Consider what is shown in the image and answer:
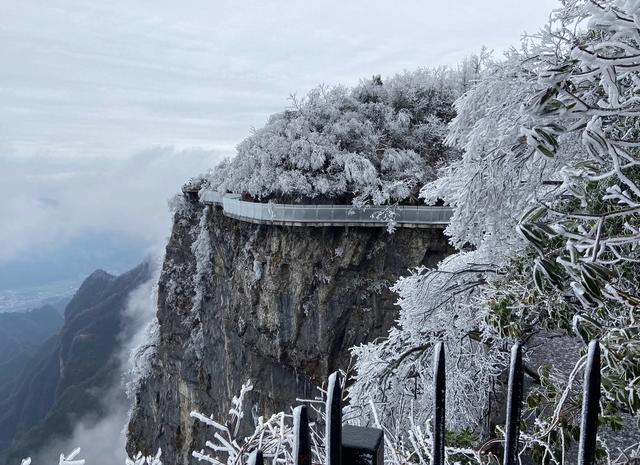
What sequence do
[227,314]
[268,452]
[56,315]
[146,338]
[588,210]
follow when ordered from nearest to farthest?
[268,452] → [588,210] → [227,314] → [146,338] → [56,315]

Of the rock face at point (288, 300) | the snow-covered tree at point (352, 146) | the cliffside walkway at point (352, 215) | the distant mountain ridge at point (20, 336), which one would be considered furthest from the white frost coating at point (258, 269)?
the distant mountain ridge at point (20, 336)

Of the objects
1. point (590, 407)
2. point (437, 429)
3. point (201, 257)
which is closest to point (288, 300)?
point (201, 257)

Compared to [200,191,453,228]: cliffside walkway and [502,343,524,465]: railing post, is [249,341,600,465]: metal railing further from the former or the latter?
[200,191,453,228]: cliffside walkway

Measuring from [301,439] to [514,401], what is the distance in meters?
0.68

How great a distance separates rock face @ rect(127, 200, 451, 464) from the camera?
45.2ft

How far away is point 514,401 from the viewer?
139 centimetres

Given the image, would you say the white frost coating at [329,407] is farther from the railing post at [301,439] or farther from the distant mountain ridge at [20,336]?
the distant mountain ridge at [20,336]

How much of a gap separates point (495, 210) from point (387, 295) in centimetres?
891

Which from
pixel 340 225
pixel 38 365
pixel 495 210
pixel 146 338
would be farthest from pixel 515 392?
pixel 38 365

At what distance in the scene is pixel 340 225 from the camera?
13.5 meters

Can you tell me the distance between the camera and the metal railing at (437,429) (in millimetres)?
1181

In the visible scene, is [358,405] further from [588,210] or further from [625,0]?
[625,0]

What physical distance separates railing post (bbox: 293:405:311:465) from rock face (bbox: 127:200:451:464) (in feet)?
41.1

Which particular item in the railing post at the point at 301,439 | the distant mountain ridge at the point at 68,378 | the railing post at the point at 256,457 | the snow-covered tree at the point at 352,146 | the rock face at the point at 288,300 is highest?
the snow-covered tree at the point at 352,146
